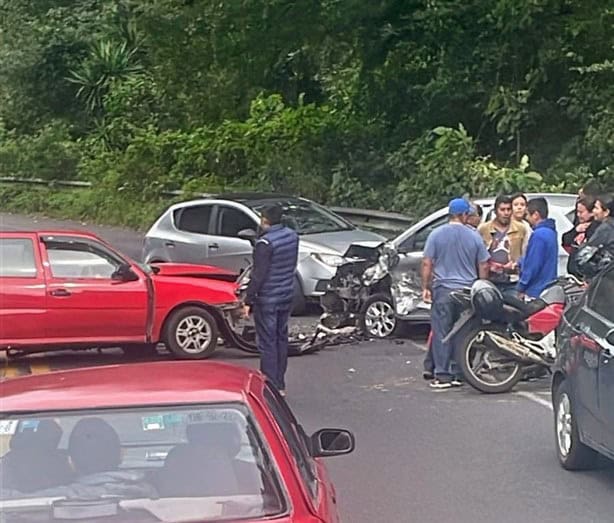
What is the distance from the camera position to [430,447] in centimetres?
975

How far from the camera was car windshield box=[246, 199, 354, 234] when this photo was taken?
18.1m

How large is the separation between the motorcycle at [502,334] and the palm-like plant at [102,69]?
97.4 ft

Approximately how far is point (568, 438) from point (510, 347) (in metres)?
2.70

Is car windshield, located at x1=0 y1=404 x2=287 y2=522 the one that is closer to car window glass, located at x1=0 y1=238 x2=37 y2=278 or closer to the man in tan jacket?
the man in tan jacket

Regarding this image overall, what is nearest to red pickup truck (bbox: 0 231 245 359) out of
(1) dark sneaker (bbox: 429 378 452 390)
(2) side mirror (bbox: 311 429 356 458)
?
(1) dark sneaker (bbox: 429 378 452 390)

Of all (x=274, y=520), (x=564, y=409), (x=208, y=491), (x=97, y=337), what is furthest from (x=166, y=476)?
(x=97, y=337)

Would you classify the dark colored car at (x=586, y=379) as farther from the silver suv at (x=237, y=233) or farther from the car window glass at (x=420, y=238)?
the silver suv at (x=237, y=233)

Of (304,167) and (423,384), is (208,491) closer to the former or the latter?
(423,384)

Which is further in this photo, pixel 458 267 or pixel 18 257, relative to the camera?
pixel 18 257

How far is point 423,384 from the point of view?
12.4 m

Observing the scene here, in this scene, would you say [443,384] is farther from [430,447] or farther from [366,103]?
[366,103]

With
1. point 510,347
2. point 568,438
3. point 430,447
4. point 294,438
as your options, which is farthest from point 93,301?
point 294,438

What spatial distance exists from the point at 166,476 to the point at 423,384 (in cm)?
801

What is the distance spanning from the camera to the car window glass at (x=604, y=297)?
331 inches
